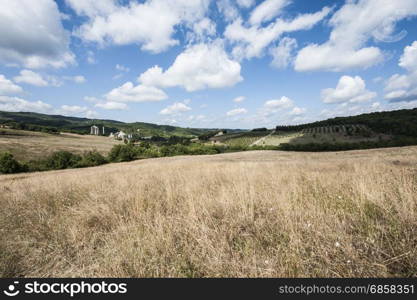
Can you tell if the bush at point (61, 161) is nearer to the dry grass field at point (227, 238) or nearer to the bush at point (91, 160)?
the bush at point (91, 160)

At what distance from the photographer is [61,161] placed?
5947 centimetres

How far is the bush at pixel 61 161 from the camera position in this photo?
58.5m

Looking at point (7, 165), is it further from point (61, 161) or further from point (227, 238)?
point (227, 238)

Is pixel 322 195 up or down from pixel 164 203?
up

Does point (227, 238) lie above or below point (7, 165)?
above

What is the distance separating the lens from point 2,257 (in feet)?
8.16

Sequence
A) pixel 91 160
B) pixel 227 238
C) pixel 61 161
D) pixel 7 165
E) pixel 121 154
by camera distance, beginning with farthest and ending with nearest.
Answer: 1. pixel 121 154
2. pixel 91 160
3. pixel 61 161
4. pixel 7 165
5. pixel 227 238

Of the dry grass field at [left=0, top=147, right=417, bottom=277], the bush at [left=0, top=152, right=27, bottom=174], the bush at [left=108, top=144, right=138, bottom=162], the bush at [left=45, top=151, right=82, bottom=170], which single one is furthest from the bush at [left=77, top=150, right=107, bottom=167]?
the dry grass field at [left=0, top=147, right=417, bottom=277]

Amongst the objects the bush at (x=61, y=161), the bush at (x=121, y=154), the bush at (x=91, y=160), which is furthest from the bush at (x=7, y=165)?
the bush at (x=121, y=154)

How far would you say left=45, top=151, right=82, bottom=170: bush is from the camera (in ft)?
192

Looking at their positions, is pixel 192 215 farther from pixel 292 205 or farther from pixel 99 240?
pixel 292 205

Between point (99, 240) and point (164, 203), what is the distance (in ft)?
5.03

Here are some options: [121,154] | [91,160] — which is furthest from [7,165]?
[121,154]

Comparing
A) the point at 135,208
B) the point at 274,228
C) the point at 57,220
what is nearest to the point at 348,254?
the point at 274,228
